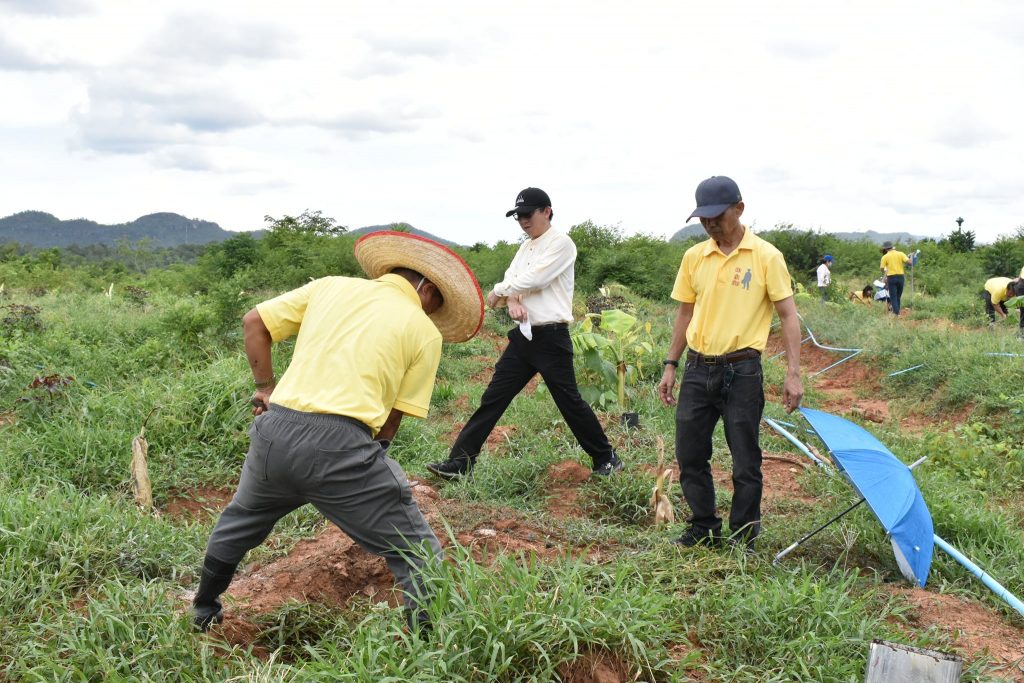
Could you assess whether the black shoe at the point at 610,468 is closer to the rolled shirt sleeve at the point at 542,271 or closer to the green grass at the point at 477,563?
the green grass at the point at 477,563

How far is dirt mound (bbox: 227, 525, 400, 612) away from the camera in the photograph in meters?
3.47

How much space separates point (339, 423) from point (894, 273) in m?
13.9

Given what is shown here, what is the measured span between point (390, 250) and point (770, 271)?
1758 mm

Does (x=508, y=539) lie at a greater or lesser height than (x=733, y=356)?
lesser

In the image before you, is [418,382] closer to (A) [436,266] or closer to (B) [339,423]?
(B) [339,423]

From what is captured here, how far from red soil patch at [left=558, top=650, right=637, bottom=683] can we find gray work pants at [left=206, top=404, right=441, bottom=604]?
530mm

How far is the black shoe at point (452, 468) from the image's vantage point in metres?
5.09


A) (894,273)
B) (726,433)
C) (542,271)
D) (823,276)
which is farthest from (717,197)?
(823,276)

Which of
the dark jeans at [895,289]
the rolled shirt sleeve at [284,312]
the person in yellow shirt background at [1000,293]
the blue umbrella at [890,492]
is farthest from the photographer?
the dark jeans at [895,289]

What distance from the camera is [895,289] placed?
1483cm

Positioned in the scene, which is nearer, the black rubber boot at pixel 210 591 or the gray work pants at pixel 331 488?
the gray work pants at pixel 331 488

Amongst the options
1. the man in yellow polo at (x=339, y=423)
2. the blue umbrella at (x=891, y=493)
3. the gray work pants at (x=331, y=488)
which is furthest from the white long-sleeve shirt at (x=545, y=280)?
the gray work pants at (x=331, y=488)

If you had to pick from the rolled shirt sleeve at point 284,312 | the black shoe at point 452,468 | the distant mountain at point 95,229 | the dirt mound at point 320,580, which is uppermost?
the distant mountain at point 95,229

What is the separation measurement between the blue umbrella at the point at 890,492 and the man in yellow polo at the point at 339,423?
172 cm
